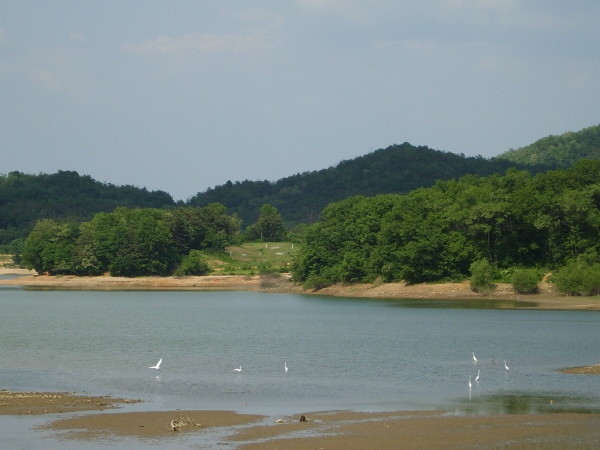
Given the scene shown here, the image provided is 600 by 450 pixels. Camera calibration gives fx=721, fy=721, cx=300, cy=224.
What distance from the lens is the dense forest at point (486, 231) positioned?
74.9 m

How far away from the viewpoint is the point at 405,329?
4572cm

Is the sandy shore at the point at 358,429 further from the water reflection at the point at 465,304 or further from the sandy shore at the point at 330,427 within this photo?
the water reflection at the point at 465,304

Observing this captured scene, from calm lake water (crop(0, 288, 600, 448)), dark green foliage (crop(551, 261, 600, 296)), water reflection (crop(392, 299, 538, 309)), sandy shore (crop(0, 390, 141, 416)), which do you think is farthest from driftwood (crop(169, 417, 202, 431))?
dark green foliage (crop(551, 261, 600, 296))

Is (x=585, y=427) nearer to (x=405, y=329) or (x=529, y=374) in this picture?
(x=529, y=374)

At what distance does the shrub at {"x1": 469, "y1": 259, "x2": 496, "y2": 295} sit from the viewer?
7162 centimetres

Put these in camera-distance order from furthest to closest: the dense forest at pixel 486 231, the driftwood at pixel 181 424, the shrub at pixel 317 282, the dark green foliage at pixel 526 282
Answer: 1. the shrub at pixel 317 282
2. the dense forest at pixel 486 231
3. the dark green foliage at pixel 526 282
4. the driftwood at pixel 181 424

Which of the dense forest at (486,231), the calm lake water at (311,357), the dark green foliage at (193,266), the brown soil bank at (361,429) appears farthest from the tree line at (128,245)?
the brown soil bank at (361,429)

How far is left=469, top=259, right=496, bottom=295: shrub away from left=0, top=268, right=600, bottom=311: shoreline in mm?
613

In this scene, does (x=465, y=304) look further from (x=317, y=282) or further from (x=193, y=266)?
(x=193, y=266)

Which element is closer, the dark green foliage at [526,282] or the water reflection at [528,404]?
the water reflection at [528,404]

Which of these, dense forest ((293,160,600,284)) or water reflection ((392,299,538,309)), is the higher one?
dense forest ((293,160,600,284))

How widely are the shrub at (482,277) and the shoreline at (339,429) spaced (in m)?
52.3

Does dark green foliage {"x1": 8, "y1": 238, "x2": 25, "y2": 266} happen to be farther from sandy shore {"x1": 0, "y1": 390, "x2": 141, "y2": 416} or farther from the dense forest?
sandy shore {"x1": 0, "y1": 390, "x2": 141, "y2": 416}

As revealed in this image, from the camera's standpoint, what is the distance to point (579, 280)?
6631 cm
